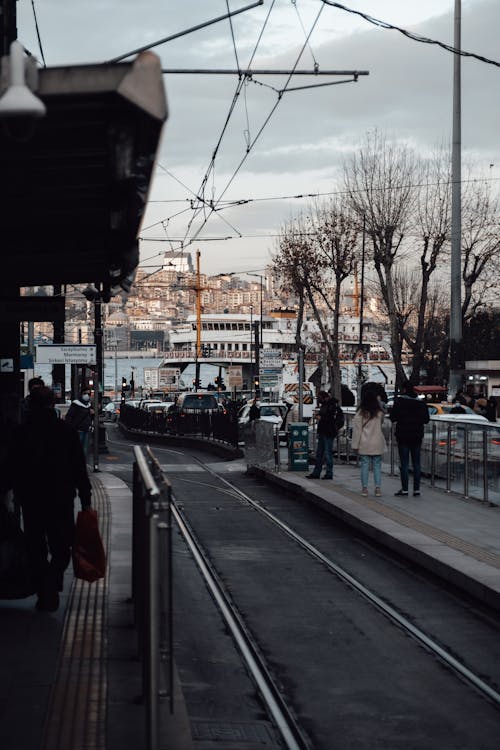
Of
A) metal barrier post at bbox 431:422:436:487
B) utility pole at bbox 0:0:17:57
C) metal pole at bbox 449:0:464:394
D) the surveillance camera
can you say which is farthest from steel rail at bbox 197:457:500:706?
metal pole at bbox 449:0:464:394

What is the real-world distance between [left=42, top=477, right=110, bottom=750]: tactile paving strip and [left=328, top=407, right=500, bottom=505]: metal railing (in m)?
7.66

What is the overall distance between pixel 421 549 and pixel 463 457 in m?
5.58

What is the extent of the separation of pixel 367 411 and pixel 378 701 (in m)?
11.0

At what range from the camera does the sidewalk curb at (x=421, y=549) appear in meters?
10.4

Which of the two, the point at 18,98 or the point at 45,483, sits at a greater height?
the point at 18,98

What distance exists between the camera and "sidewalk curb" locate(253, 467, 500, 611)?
34.1 ft

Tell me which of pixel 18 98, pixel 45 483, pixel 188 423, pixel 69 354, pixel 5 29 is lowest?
pixel 188 423

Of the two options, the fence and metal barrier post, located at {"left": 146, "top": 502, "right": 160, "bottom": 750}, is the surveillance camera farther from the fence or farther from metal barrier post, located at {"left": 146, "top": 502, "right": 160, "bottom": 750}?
the fence

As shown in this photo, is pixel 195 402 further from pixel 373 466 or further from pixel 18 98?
pixel 18 98

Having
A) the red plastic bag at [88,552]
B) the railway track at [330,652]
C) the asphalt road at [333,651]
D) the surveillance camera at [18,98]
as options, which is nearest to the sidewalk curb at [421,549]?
the asphalt road at [333,651]

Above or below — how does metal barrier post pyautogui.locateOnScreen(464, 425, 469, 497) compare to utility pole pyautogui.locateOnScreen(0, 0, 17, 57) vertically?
below

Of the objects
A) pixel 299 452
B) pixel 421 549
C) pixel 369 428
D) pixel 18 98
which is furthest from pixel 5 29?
pixel 299 452

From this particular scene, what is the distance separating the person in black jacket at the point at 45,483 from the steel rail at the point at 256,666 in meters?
1.41

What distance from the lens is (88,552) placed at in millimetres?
8305
